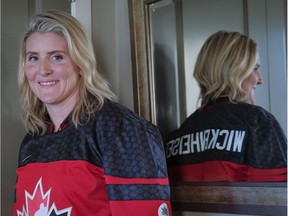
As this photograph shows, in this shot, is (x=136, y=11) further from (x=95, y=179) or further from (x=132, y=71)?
(x=95, y=179)

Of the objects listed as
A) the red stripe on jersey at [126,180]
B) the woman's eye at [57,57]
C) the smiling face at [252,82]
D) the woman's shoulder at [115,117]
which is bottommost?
the red stripe on jersey at [126,180]

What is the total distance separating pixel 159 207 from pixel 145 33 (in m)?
0.65

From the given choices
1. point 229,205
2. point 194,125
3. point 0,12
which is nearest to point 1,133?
point 0,12

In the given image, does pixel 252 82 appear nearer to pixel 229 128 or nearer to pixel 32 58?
pixel 229 128

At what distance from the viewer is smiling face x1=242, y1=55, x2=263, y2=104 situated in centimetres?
121

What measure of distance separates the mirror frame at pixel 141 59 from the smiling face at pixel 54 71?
29 cm

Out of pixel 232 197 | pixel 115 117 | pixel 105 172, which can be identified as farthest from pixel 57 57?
pixel 232 197

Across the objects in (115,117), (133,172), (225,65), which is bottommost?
(133,172)

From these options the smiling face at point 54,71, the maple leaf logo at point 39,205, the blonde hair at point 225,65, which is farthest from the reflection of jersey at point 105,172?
the blonde hair at point 225,65

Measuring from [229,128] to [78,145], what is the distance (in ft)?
1.51

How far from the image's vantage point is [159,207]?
112 centimetres

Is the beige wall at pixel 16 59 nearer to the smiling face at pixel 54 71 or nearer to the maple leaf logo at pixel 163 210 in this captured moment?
the smiling face at pixel 54 71

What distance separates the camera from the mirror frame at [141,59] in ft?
4.92

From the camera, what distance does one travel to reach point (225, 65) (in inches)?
52.0
